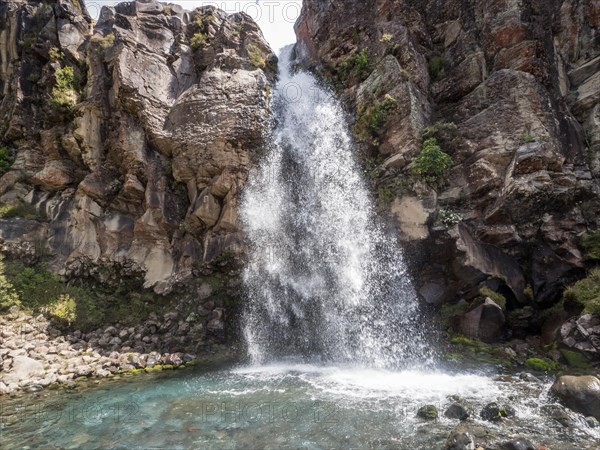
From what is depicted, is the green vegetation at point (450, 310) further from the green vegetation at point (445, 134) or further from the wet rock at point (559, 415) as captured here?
the green vegetation at point (445, 134)

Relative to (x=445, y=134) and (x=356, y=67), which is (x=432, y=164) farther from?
(x=356, y=67)

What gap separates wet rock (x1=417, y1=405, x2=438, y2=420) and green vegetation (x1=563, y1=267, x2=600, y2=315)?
20.6ft

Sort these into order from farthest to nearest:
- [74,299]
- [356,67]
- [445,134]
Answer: [356,67], [74,299], [445,134]

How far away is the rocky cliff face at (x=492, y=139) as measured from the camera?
1165 centimetres

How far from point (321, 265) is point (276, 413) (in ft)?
23.7

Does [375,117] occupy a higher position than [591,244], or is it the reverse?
[375,117]

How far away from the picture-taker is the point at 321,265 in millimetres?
Answer: 14047

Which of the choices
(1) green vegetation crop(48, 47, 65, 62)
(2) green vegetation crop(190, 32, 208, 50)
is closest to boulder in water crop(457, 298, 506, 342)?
(2) green vegetation crop(190, 32, 208, 50)

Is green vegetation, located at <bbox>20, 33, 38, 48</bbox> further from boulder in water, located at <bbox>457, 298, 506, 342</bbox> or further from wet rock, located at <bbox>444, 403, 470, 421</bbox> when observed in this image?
boulder in water, located at <bbox>457, 298, 506, 342</bbox>

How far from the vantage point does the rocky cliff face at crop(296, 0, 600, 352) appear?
38.2ft

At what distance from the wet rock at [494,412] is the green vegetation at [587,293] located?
502 centimetres

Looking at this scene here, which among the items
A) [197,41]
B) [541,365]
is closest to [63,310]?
[197,41]

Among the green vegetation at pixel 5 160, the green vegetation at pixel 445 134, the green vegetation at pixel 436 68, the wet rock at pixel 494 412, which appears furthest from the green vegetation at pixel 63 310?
the green vegetation at pixel 436 68

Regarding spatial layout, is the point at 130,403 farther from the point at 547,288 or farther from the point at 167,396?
the point at 547,288
